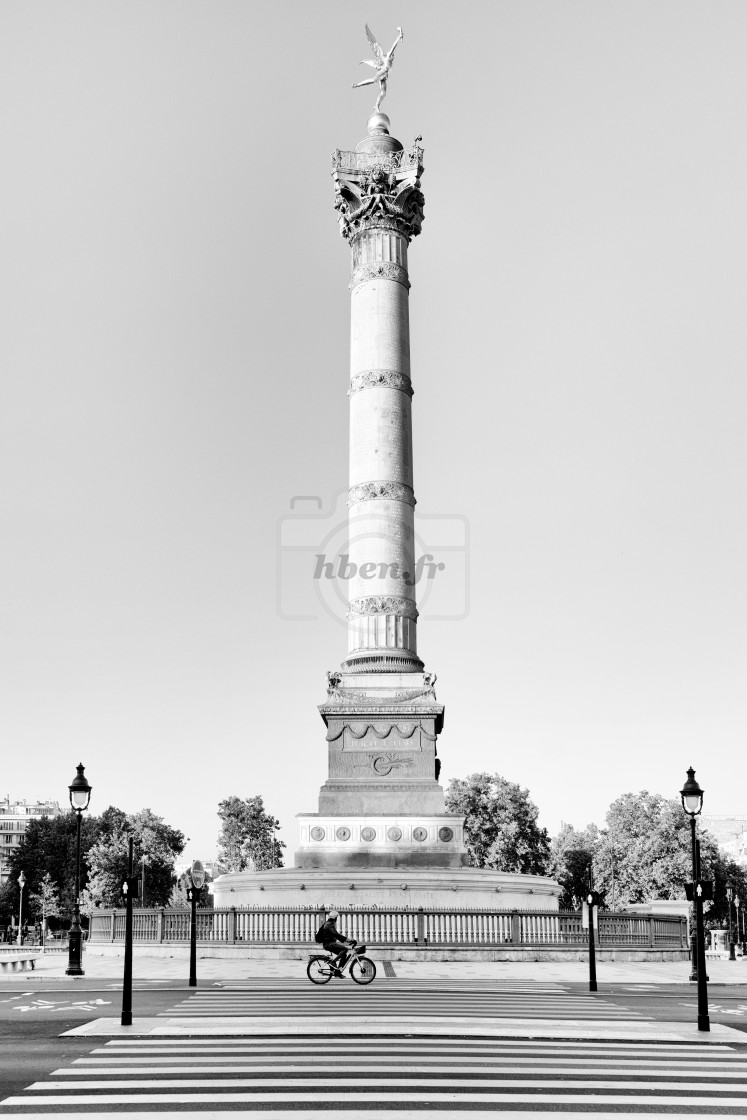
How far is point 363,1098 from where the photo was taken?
11.1 metres

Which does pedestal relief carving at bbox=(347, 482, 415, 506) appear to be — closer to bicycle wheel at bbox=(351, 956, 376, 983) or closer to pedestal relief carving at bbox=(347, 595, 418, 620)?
pedestal relief carving at bbox=(347, 595, 418, 620)

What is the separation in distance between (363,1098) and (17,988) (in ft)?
54.6

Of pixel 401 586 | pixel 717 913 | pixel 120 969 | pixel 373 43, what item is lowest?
pixel 717 913

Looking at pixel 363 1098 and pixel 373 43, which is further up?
pixel 373 43

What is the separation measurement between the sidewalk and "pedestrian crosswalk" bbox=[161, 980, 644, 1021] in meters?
2.25

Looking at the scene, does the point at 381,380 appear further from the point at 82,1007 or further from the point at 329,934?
the point at 82,1007

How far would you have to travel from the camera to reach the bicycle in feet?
77.8

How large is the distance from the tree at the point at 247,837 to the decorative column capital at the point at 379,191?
194ft

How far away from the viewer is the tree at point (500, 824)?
288ft

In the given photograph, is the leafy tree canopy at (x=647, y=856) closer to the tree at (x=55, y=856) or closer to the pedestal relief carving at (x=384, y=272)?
the tree at (x=55, y=856)

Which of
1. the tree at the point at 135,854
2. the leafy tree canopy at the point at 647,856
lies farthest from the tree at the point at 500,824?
the tree at the point at 135,854

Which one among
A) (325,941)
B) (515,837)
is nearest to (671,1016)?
(325,941)

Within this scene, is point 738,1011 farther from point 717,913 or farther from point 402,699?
point 717,913

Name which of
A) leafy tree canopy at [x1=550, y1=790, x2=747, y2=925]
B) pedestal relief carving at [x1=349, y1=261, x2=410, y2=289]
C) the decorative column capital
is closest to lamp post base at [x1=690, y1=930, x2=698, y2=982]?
pedestal relief carving at [x1=349, y1=261, x2=410, y2=289]
